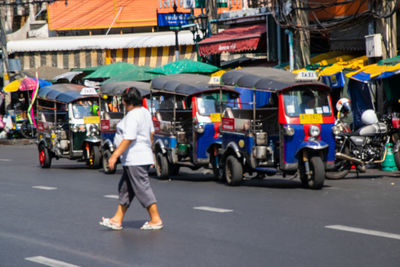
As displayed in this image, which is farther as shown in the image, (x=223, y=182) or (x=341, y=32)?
(x=341, y=32)

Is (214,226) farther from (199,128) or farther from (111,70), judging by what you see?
(111,70)

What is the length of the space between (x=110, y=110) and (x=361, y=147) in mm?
7995

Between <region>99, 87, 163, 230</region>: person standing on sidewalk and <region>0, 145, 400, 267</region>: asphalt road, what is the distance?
1.32 ft

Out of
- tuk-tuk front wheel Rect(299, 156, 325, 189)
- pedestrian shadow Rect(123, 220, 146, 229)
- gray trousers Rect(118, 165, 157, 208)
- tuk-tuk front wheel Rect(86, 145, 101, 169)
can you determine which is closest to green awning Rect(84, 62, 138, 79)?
tuk-tuk front wheel Rect(86, 145, 101, 169)

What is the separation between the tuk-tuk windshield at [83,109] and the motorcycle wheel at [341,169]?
304 inches

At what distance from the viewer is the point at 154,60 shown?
4116 cm

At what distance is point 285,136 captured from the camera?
14.4m

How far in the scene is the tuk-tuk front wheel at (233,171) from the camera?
15156mm

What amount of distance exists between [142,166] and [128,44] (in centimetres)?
3291

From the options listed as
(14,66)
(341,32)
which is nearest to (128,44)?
(14,66)

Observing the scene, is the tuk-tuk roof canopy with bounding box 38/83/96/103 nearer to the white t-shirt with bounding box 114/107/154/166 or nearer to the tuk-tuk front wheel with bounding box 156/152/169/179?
the tuk-tuk front wheel with bounding box 156/152/169/179

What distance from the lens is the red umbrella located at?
37.6 m

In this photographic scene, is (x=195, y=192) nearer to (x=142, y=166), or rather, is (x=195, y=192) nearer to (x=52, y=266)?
(x=142, y=166)

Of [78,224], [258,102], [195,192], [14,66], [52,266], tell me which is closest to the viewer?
[52,266]
